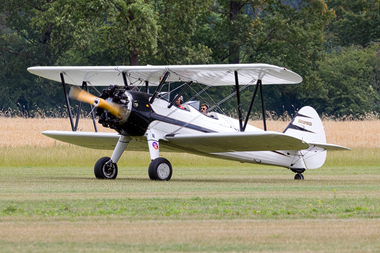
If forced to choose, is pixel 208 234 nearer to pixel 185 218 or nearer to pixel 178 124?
pixel 185 218

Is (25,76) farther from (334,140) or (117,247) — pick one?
(117,247)

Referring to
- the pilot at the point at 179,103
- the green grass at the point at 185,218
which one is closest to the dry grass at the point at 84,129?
the pilot at the point at 179,103

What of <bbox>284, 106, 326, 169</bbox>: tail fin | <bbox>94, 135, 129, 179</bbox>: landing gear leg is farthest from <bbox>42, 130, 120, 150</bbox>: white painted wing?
<bbox>284, 106, 326, 169</bbox>: tail fin

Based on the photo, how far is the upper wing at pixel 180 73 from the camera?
16.5m

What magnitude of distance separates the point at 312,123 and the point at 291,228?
40.5 ft

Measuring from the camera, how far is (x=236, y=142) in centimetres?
1686

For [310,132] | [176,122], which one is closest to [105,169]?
[176,122]

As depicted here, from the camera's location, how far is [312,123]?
1966cm

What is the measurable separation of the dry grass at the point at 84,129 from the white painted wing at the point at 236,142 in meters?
13.2

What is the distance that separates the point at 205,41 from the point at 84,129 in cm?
2031

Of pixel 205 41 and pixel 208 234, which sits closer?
pixel 208 234

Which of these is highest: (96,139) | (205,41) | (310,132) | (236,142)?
(205,41)

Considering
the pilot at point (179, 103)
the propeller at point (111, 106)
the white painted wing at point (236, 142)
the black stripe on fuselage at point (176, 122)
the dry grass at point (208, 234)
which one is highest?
the pilot at point (179, 103)

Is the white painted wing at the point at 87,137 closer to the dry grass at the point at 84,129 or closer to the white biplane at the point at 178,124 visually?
the white biplane at the point at 178,124
